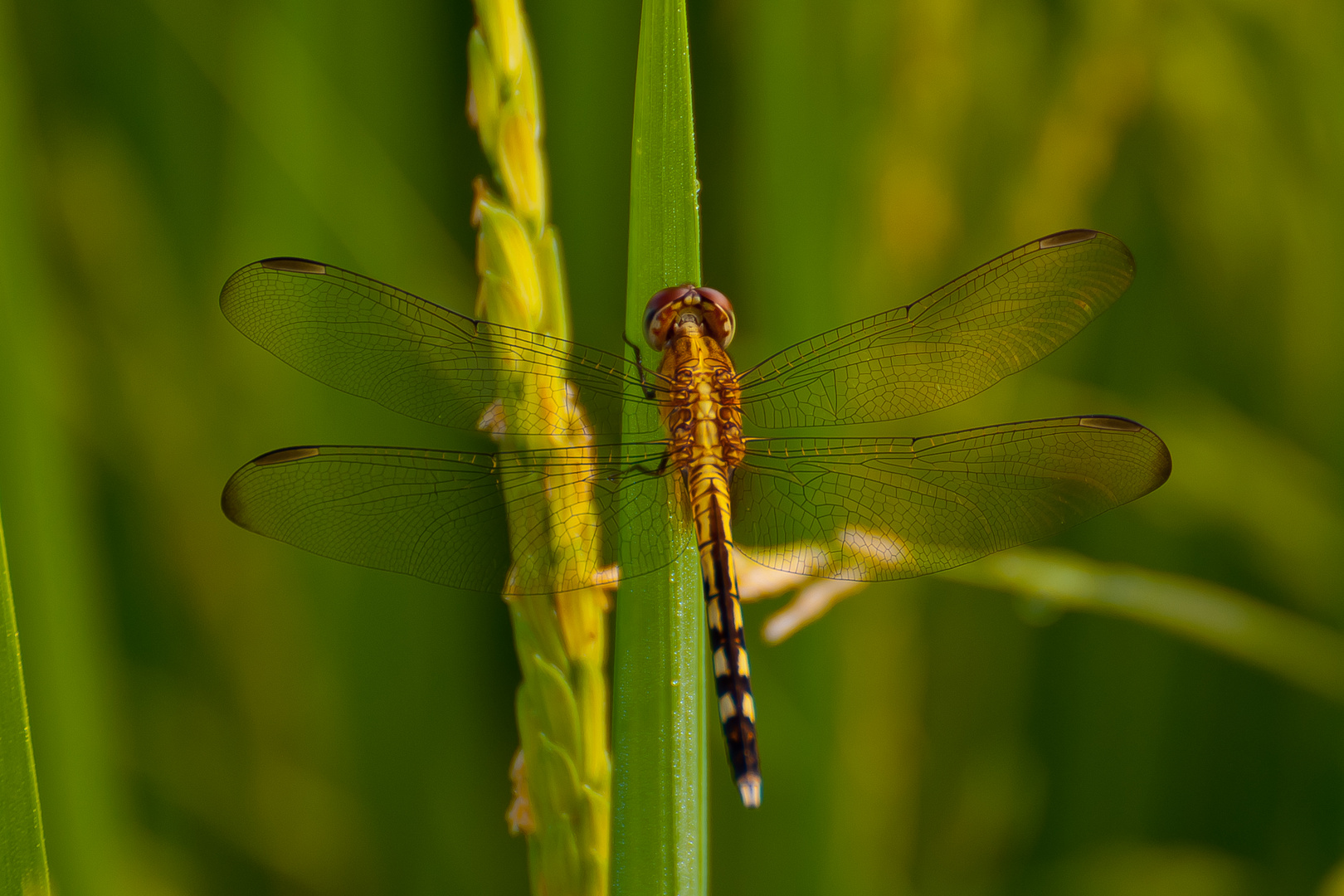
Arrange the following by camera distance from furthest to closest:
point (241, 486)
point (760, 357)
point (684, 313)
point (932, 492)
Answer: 1. point (760, 357)
2. point (684, 313)
3. point (932, 492)
4. point (241, 486)

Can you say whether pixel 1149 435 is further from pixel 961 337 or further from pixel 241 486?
pixel 241 486

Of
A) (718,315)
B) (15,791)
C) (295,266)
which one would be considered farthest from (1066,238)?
(15,791)

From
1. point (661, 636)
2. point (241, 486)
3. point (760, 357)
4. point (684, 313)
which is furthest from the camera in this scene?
point (760, 357)

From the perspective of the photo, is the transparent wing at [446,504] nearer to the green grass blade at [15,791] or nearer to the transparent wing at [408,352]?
the transparent wing at [408,352]

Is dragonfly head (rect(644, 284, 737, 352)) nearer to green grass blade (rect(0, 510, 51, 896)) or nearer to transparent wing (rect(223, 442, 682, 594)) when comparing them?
transparent wing (rect(223, 442, 682, 594))

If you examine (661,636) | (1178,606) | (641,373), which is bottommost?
(1178,606)

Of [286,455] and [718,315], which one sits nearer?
[286,455]

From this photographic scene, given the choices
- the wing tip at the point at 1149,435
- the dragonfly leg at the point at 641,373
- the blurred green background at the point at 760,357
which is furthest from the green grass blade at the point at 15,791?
the wing tip at the point at 1149,435
